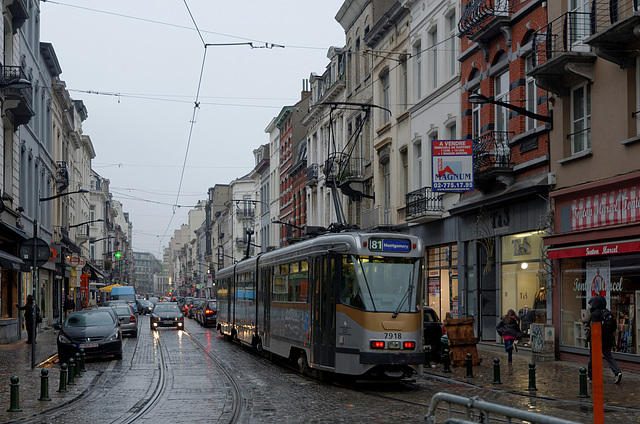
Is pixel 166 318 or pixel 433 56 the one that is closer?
pixel 433 56

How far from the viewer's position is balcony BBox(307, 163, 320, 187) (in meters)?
49.9

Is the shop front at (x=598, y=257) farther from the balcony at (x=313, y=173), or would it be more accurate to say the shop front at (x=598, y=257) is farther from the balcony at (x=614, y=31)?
the balcony at (x=313, y=173)

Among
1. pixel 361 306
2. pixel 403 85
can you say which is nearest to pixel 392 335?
pixel 361 306

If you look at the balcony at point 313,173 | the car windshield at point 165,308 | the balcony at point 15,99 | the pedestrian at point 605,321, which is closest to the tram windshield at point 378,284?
the pedestrian at point 605,321

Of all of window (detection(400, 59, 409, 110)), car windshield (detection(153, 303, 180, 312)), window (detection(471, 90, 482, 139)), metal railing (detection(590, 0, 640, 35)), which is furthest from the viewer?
car windshield (detection(153, 303, 180, 312))

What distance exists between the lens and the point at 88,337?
22453mm

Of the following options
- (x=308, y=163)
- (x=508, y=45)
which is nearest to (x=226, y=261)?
(x=308, y=163)

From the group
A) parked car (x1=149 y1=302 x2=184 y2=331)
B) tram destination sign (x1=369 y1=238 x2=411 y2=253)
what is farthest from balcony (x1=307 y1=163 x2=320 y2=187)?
tram destination sign (x1=369 y1=238 x2=411 y2=253)

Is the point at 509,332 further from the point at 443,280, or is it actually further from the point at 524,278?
the point at 443,280

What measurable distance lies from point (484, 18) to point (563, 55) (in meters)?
5.94

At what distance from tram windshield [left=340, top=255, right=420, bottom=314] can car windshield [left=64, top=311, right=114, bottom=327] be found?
1033cm

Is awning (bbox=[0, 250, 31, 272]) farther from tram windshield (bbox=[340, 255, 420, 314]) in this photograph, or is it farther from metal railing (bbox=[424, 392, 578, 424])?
metal railing (bbox=[424, 392, 578, 424])

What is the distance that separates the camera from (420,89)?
31.5 meters

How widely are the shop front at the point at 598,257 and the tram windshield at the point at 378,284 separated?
512 centimetres
